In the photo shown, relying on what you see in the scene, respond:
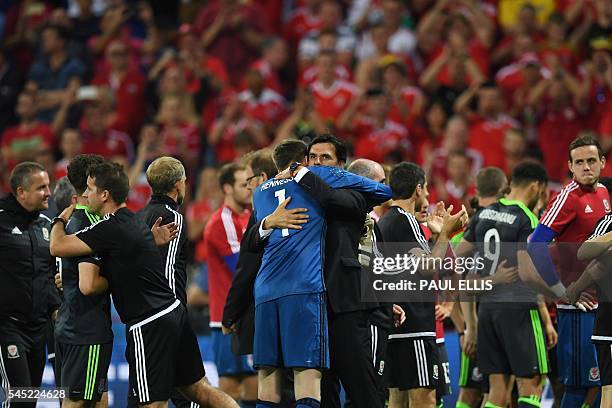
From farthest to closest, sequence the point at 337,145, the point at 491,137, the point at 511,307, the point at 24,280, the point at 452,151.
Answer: the point at 491,137, the point at 452,151, the point at 511,307, the point at 24,280, the point at 337,145

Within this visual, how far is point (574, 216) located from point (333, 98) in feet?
22.1

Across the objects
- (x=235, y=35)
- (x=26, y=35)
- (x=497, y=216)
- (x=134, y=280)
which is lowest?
(x=134, y=280)

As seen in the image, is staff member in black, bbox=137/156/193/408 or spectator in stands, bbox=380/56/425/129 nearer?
staff member in black, bbox=137/156/193/408

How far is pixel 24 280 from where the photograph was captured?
28.5 feet

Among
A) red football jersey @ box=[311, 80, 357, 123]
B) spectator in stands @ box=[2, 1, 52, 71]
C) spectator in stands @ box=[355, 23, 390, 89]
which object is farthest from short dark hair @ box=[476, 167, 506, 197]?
spectator in stands @ box=[2, 1, 52, 71]

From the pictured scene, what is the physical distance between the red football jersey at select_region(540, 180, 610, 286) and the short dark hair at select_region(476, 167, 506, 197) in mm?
1003

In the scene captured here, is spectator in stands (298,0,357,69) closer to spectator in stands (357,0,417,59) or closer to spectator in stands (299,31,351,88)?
spectator in stands (299,31,351,88)

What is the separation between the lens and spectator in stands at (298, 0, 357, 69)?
625 inches

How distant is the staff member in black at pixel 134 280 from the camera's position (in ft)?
24.7

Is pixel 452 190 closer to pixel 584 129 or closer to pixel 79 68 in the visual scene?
pixel 584 129

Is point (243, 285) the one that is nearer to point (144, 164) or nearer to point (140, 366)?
point (140, 366)

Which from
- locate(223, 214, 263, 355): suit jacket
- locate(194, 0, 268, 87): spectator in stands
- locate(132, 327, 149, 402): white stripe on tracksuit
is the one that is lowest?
locate(132, 327, 149, 402): white stripe on tracksuit

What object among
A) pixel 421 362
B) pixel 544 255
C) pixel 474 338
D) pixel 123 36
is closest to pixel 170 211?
pixel 421 362

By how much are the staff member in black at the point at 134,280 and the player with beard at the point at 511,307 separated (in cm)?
291
